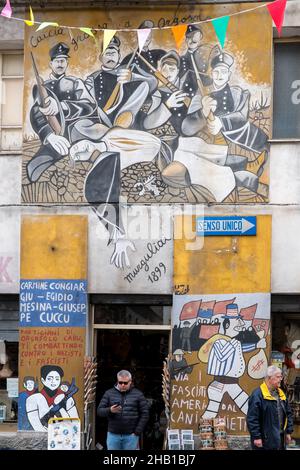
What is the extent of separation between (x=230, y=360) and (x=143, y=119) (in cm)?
410

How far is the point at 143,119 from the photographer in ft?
61.0

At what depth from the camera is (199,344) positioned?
18.2m

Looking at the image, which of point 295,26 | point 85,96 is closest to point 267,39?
point 295,26

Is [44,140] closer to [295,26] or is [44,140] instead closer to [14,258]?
[14,258]

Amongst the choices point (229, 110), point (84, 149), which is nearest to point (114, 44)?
point (84, 149)

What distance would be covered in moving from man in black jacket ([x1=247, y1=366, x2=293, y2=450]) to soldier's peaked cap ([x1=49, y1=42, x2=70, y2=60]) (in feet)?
21.6

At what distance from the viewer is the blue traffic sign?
→ 1814 cm

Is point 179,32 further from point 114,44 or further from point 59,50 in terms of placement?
point 59,50

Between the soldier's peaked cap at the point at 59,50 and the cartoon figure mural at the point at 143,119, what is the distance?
16 mm

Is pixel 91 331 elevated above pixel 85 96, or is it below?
below

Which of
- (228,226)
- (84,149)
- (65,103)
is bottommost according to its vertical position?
(228,226)

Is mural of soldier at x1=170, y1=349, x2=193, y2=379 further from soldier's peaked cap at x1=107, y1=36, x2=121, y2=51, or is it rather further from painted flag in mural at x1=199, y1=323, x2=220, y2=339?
soldier's peaked cap at x1=107, y1=36, x2=121, y2=51

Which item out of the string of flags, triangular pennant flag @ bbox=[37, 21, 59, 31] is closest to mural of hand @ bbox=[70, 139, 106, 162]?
the string of flags

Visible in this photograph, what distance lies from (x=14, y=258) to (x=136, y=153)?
8.57 feet
